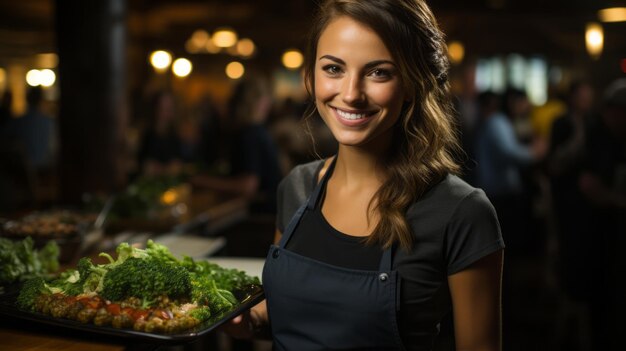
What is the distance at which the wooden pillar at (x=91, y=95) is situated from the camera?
5125 mm

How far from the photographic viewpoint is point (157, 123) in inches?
263

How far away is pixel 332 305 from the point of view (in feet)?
5.81

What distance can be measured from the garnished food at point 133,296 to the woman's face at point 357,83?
19.4 inches

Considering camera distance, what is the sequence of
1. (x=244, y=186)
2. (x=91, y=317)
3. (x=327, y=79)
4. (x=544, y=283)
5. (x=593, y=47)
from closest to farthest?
(x=91, y=317)
(x=327, y=79)
(x=244, y=186)
(x=544, y=283)
(x=593, y=47)

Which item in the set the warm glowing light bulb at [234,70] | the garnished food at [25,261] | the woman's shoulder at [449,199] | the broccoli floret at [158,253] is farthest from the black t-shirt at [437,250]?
the warm glowing light bulb at [234,70]

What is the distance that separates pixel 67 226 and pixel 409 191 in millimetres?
1448

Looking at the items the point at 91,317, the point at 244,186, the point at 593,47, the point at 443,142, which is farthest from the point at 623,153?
the point at 593,47

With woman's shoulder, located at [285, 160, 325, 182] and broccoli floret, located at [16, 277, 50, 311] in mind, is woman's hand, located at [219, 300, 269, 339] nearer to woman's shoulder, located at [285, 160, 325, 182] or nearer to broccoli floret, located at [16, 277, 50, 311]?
woman's shoulder, located at [285, 160, 325, 182]

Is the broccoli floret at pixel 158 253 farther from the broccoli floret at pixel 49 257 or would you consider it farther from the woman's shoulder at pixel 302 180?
the broccoli floret at pixel 49 257

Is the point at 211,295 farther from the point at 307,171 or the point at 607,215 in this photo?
the point at 607,215

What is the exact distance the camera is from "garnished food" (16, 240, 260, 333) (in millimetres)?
1679

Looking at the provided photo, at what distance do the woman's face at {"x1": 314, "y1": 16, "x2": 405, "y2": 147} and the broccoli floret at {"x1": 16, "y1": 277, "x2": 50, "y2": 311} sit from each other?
78 centimetres

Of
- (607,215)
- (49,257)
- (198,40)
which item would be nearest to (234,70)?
(198,40)

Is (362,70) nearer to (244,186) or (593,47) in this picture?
(244,186)
